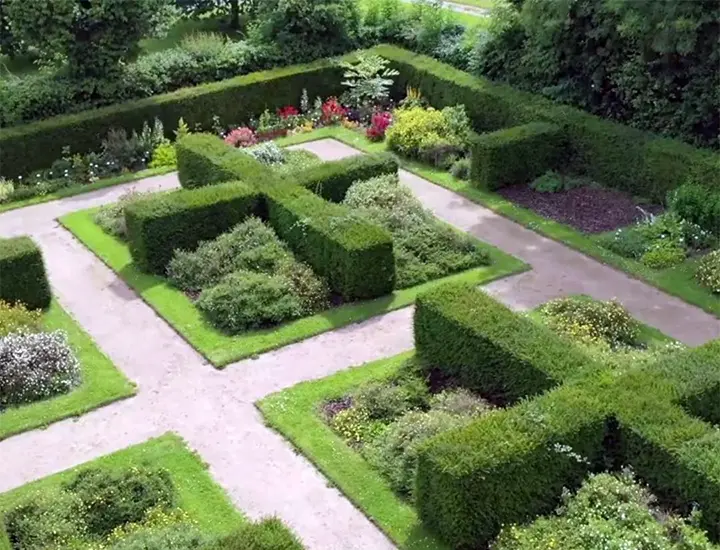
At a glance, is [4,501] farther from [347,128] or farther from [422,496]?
[347,128]

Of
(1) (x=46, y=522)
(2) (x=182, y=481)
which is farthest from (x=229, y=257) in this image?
(1) (x=46, y=522)

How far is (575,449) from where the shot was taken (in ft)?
33.2

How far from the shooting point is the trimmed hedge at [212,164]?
59.7 ft

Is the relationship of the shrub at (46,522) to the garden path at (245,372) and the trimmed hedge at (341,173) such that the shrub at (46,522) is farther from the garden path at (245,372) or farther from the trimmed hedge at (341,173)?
the trimmed hedge at (341,173)

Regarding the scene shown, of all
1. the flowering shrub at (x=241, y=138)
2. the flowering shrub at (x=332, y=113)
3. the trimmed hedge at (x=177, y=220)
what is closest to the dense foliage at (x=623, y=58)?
the flowering shrub at (x=332, y=113)

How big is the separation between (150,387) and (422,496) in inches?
194

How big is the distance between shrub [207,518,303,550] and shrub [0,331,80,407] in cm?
533

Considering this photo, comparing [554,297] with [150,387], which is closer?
[150,387]

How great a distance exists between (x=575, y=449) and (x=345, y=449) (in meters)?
2.91

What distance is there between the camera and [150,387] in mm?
13336

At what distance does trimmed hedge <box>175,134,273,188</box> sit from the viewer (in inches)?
717

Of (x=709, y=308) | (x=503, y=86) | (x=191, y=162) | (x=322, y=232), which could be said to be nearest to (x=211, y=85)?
(x=191, y=162)

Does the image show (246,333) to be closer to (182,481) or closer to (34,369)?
(34,369)

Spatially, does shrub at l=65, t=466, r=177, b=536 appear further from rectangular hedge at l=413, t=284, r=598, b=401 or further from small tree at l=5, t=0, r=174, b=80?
small tree at l=5, t=0, r=174, b=80
